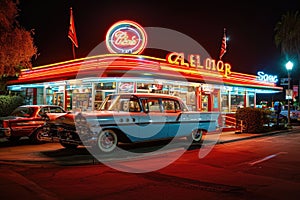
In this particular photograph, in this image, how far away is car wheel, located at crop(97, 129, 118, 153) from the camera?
10328 millimetres

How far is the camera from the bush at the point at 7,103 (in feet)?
62.5

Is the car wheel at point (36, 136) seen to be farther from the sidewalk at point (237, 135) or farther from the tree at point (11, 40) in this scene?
the sidewalk at point (237, 135)

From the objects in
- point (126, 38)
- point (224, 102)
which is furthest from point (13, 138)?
point (224, 102)

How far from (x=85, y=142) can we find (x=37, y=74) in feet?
43.0

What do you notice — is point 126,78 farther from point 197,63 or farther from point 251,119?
point 251,119

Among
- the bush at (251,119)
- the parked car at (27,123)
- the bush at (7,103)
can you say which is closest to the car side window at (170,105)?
the parked car at (27,123)

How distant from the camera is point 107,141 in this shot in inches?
416

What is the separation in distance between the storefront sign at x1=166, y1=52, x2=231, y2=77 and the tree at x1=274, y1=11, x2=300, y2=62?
16.8 m

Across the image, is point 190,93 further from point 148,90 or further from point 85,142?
point 85,142

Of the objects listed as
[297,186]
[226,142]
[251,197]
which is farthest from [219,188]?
[226,142]

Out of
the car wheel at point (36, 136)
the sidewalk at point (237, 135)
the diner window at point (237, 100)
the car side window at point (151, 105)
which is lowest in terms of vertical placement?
the sidewalk at point (237, 135)

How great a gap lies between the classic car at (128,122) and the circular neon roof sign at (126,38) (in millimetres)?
6112

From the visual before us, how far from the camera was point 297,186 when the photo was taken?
689 centimetres

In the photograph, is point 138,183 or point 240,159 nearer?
point 138,183
